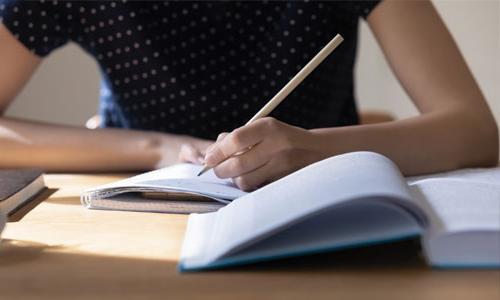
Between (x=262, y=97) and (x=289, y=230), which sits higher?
(x=262, y=97)

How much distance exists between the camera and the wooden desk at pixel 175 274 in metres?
0.52

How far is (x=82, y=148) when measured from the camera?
1.14 m

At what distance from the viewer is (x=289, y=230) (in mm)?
574

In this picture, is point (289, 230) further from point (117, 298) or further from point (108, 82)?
point (108, 82)

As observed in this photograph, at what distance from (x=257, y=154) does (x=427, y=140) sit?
274mm

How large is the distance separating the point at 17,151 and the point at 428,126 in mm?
610

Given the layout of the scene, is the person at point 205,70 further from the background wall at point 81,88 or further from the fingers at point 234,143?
the background wall at point 81,88

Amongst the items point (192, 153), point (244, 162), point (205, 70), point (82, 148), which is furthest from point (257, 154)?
point (205, 70)

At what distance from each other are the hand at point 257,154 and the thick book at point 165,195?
2 cm

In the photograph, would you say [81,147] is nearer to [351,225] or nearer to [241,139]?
[241,139]

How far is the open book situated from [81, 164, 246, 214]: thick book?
143mm

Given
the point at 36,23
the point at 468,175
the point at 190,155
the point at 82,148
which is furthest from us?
the point at 36,23

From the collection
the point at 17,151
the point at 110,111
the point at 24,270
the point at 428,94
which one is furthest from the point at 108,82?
the point at 24,270

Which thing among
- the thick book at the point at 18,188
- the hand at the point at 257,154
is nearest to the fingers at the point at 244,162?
the hand at the point at 257,154
